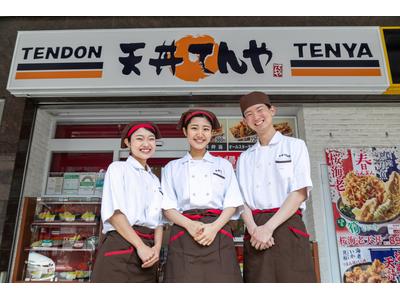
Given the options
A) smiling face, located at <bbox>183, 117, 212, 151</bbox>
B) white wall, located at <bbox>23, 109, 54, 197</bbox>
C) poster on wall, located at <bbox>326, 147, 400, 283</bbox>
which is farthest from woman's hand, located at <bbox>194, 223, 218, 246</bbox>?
white wall, located at <bbox>23, 109, 54, 197</bbox>

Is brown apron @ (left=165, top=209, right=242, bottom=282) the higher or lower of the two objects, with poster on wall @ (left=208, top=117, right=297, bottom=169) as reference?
lower

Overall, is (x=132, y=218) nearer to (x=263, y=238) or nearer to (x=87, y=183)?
(x=263, y=238)

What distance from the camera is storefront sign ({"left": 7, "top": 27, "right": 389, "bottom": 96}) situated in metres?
3.69

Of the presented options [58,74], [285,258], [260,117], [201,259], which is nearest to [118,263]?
[201,259]

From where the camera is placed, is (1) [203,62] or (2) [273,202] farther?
(1) [203,62]

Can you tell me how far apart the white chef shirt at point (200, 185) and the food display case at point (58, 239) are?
233 centimetres

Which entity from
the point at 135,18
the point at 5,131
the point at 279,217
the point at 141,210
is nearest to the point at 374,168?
the point at 279,217

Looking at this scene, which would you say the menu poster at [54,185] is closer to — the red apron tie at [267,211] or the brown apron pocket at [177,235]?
the brown apron pocket at [177,235]

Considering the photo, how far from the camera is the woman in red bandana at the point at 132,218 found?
189 cm

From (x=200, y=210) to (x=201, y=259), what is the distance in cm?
28

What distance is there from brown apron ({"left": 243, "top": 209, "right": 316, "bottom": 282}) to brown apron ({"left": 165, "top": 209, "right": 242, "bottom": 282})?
0.12 m

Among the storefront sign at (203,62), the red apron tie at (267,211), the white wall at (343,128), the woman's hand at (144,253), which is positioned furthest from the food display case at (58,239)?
the white wall at (343,128)

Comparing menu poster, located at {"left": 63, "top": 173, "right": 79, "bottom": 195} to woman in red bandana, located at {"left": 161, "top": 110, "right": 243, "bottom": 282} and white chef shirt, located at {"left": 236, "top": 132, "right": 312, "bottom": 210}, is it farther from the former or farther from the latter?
white chef shirt, located at {"left": 236, "top": 132, "right": 312, "bottom": 210}

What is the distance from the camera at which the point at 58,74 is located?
386 cm
